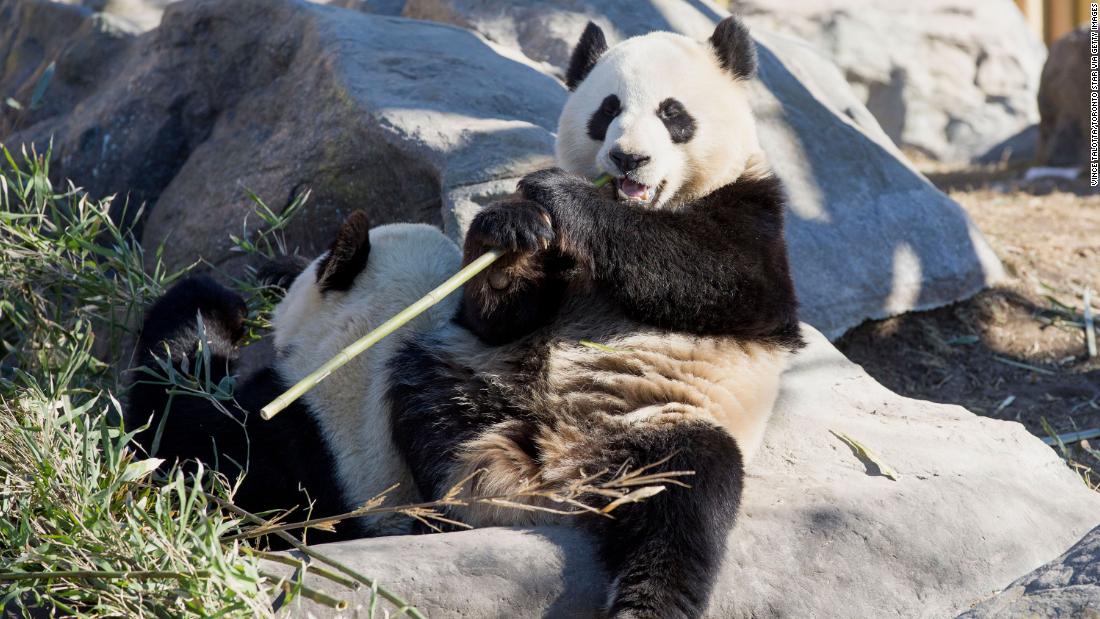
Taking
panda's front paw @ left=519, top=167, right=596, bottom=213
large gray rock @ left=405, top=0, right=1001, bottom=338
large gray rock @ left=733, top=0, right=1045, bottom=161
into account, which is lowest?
large gray rock @ left=733, top=0, right=1045, bottom=161

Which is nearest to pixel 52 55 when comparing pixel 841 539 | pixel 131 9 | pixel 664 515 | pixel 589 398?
pixel 131 9

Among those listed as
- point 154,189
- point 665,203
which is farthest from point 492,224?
point 154,189

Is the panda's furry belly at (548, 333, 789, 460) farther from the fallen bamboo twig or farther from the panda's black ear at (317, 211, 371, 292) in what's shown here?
the fallen bamboo twig

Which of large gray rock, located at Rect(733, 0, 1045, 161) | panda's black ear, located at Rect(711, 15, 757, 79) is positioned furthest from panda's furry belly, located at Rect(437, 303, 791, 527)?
large gray rock, located at Rect(733, 0, 1045, 161)

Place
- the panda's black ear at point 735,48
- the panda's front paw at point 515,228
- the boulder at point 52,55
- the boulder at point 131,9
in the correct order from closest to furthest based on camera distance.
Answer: the panda's front paw at point 515,228 < the panda's black ear at point 735,48 < the boulder at point 52,55 < the boulder at point 131,9

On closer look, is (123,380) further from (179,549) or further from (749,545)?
(749,545)

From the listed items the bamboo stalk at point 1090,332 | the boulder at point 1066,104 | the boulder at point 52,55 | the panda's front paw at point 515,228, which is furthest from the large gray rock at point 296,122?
the boulder at point 1066,104

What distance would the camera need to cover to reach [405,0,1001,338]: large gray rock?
A: 4.64 meters

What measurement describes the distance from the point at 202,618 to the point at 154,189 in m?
3.11

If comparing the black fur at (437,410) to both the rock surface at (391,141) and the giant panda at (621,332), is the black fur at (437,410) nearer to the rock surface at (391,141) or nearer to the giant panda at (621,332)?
the giant panda at (621,332)

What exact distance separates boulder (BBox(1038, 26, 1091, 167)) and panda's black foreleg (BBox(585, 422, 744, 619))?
667cm

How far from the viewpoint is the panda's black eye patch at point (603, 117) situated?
2998 mm

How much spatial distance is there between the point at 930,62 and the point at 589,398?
8868 millimetres

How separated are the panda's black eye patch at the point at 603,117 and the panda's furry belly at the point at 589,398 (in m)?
0.57
